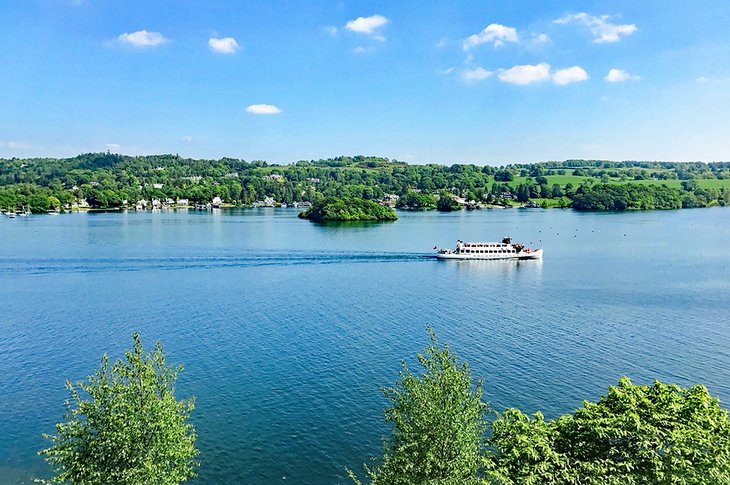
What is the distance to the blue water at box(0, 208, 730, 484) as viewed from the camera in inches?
1319

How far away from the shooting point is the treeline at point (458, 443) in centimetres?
1983

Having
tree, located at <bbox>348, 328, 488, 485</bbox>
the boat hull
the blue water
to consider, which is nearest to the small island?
the blue water

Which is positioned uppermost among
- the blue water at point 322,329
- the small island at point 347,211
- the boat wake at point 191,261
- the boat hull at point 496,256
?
the small island at point 347,211

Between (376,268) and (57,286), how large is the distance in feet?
156

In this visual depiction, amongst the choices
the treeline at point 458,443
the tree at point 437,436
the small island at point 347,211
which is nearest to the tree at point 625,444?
the treeline at point 458,443

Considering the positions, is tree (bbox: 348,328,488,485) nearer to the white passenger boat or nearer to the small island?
the white passenger boat

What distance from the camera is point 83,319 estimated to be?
56562mm

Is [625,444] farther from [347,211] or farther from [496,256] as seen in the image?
[347,211]

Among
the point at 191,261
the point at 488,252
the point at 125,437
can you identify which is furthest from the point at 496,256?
the point at 125,437

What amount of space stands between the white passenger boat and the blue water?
11.7 feet

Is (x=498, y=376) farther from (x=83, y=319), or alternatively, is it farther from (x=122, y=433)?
(x=83, y=319)

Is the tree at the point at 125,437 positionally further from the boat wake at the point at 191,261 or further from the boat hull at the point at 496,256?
the boat hull at the point at 496,256

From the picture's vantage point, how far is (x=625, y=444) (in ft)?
68.6

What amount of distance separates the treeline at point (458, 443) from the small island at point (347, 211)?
526 ft
